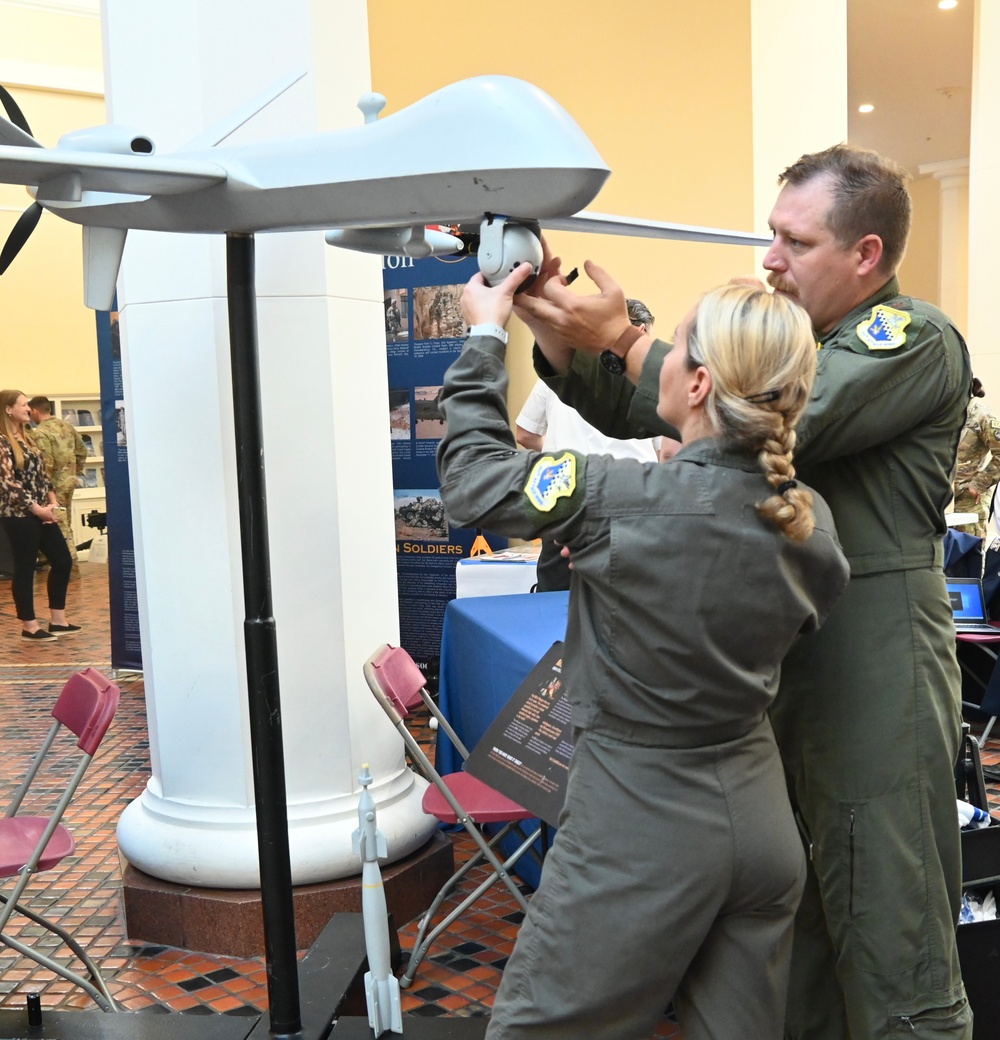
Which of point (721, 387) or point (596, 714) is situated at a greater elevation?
point (721, 387)

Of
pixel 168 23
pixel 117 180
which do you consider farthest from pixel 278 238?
pixel 117 180

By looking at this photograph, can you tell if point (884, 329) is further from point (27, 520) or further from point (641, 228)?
point (27, 520)

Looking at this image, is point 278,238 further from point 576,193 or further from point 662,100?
point 662,100

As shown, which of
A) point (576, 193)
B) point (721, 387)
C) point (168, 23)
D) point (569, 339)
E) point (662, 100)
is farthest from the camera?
point (662, 100)

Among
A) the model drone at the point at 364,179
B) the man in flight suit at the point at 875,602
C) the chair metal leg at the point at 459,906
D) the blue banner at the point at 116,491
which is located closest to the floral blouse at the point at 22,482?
the blue banner at the point at 116,491

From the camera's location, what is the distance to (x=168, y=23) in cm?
274

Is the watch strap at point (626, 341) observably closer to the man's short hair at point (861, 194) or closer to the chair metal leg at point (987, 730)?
the man's short hair at point (861, 194)

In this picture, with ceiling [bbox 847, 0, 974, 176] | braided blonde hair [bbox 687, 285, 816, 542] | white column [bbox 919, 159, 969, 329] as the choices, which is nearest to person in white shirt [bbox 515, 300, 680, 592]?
braided blonde hair [bbox 687, 285, 816, 542]

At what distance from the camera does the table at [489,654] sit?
3.25 m

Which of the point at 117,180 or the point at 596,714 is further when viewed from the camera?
the point at 117,180

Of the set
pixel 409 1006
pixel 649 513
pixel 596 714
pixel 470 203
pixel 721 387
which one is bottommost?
pixel 409 1006

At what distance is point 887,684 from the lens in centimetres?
166

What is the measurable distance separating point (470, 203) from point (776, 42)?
5.80m

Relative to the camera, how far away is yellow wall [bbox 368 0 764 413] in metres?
6.38
